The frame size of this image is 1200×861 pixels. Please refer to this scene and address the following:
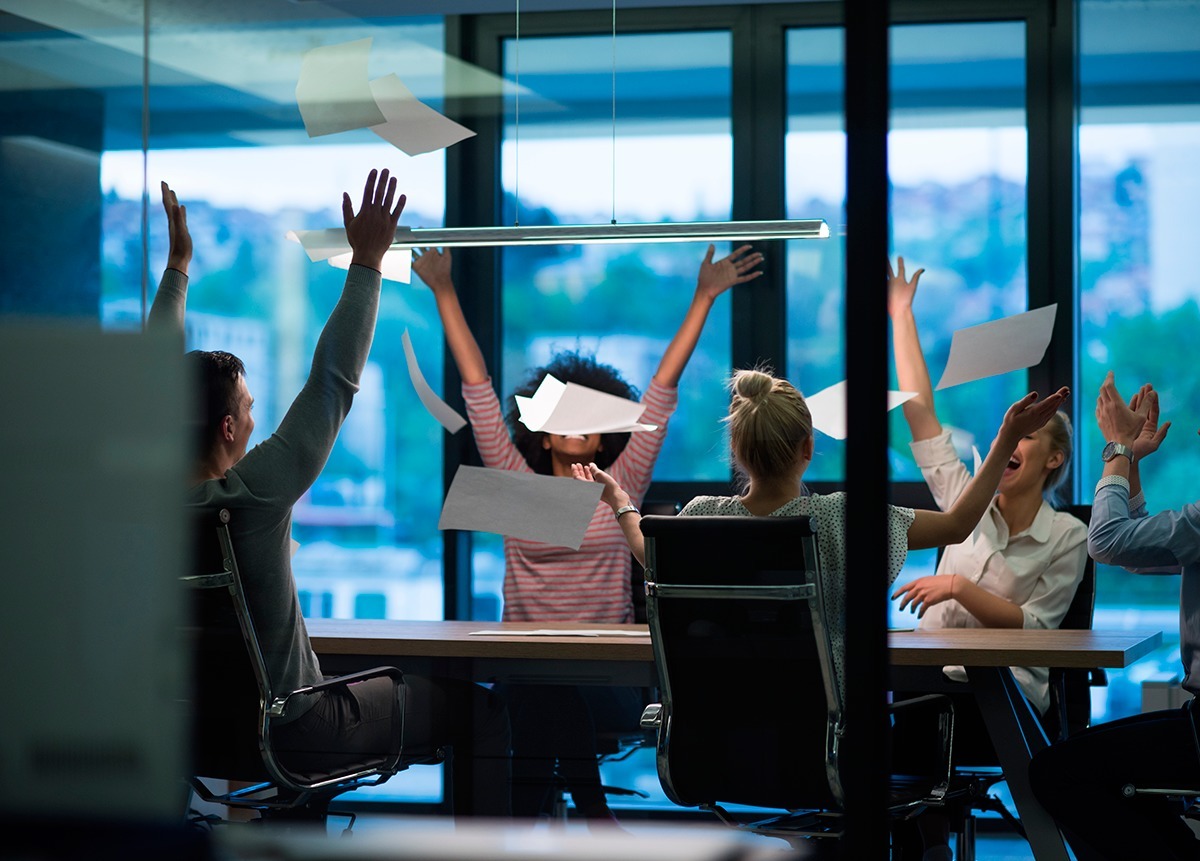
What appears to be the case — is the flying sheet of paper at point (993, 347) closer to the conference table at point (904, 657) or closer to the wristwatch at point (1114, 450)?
the wristwatch at point (1114, 450)

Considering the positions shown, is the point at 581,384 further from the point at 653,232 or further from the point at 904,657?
the point at 904,657

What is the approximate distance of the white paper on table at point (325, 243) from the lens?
358 cm

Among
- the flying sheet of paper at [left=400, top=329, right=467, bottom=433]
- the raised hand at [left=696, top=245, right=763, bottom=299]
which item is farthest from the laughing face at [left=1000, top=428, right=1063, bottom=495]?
the flying sheet of paper at [left=400, top=329, right=467, bottom=433]

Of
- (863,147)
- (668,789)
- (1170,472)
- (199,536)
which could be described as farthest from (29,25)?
(1170,472)

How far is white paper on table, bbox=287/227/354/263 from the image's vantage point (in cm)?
358

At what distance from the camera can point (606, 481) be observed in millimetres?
2748

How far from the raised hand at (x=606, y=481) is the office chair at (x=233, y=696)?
0.58 meters

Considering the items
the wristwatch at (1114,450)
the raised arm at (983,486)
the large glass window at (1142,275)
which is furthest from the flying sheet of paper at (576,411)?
the large glass window at (1142,275)

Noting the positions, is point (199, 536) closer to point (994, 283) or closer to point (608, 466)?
point (608, 466)

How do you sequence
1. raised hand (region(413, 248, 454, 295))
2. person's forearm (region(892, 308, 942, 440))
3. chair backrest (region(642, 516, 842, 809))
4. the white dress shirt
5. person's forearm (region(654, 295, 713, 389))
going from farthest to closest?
1. raised hand (region(413, 248, 454, 295))
2. person's forearm (region(654, 295, 713, 389))
3. person's forearm (region(892, 308, 942, 440))
4. the white dress shirt
5. chair backrest (region(642, 516, 842, 809))

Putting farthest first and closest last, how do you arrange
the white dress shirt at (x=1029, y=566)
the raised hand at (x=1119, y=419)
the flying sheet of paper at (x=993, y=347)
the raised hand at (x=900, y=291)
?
the raised hand at (x=900, y=291)
the white dress shirt at (x=1029, y=566)
the flying sheet of paper at (x=993, y=347)
the raised hand at (x=1119, y=419)

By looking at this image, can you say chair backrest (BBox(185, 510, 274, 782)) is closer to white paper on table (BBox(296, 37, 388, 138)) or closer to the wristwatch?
the wristwatch

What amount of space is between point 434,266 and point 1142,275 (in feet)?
7.79

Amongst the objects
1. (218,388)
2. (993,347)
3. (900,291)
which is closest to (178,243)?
(218,388)
